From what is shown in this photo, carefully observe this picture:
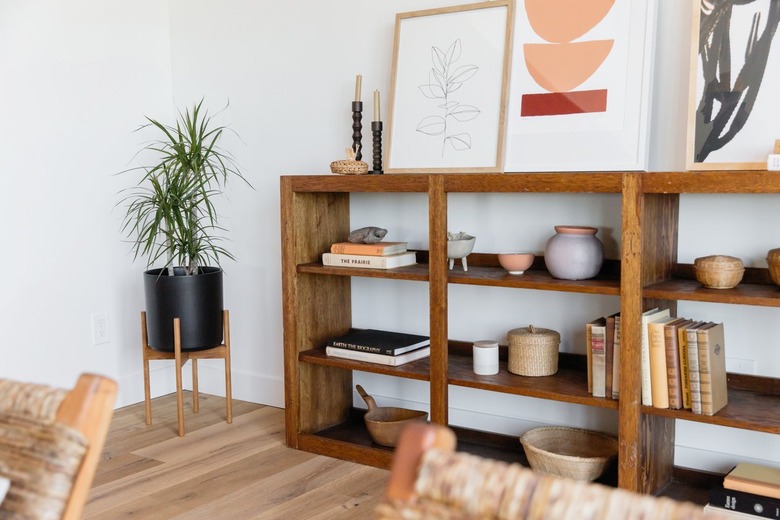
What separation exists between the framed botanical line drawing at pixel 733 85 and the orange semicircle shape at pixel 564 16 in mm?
305

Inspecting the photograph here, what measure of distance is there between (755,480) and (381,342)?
1294mm

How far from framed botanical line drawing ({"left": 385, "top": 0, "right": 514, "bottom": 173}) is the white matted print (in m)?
0.06

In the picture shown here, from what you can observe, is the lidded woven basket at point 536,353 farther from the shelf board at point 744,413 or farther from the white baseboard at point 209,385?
the white baseboard at point 209,385

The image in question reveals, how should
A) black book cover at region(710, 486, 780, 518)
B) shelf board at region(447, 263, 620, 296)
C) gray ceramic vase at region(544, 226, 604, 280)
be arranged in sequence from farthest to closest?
gray ceramic vase at region(544, 226, 604, 280)
shelf board at region(447, 263, 620, 296)
black book cover at region(710, 486, 780, 518)

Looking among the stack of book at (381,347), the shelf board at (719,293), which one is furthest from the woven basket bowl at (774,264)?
the stack of book at (381,347)

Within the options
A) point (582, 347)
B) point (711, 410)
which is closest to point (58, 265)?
point (582, 347)

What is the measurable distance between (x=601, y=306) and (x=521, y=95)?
2.48 feet

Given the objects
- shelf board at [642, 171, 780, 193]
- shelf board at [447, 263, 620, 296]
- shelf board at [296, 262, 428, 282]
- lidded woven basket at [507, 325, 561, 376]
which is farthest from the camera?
shelf board at [296, 262, 428, 282]

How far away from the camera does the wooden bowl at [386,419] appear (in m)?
2.90

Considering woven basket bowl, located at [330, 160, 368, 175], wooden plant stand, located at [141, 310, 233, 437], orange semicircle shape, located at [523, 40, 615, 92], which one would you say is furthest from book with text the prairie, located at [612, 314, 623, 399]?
wooden plant stand, located at [141, 310, 233, 437]

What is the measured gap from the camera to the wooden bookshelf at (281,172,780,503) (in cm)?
229

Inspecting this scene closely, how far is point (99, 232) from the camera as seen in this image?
357 cm

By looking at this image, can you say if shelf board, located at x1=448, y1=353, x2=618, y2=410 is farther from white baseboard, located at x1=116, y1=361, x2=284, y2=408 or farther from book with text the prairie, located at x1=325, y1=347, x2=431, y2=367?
white baseboard, located at x1=116, y1=361, x2=284, y2=408

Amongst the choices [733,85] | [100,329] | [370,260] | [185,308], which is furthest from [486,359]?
[100,329]
